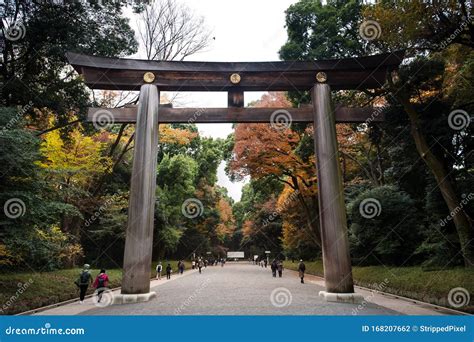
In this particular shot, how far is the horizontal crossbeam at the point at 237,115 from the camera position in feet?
35.2

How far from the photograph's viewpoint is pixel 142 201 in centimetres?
995

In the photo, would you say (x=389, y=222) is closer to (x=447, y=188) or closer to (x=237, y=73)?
(x=447, y=188)

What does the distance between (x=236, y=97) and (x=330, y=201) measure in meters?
4.69

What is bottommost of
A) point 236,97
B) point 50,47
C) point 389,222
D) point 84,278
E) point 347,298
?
point 347,298

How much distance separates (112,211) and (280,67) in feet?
53.8

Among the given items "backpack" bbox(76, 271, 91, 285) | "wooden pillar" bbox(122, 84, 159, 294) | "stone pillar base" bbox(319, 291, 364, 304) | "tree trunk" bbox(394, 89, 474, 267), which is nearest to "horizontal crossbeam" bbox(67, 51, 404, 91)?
"wooden pillar" bbox(122, 84, 159, 294)

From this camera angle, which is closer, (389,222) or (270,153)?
(389,222)

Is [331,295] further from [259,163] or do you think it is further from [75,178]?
[75,178]

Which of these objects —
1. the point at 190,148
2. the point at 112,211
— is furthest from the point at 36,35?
the point at 190,148

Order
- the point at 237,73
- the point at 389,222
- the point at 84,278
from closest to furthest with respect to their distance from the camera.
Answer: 1. the point at 237,73
2. the point at 84,278
3. the point at 389,222

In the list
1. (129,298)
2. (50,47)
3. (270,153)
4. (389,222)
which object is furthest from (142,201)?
(389,222)

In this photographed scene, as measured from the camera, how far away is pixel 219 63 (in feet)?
36.5

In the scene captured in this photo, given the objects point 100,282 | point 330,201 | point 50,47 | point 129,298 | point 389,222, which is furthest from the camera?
point 389,222

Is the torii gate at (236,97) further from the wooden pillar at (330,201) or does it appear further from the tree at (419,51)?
the tree at (419,51)
